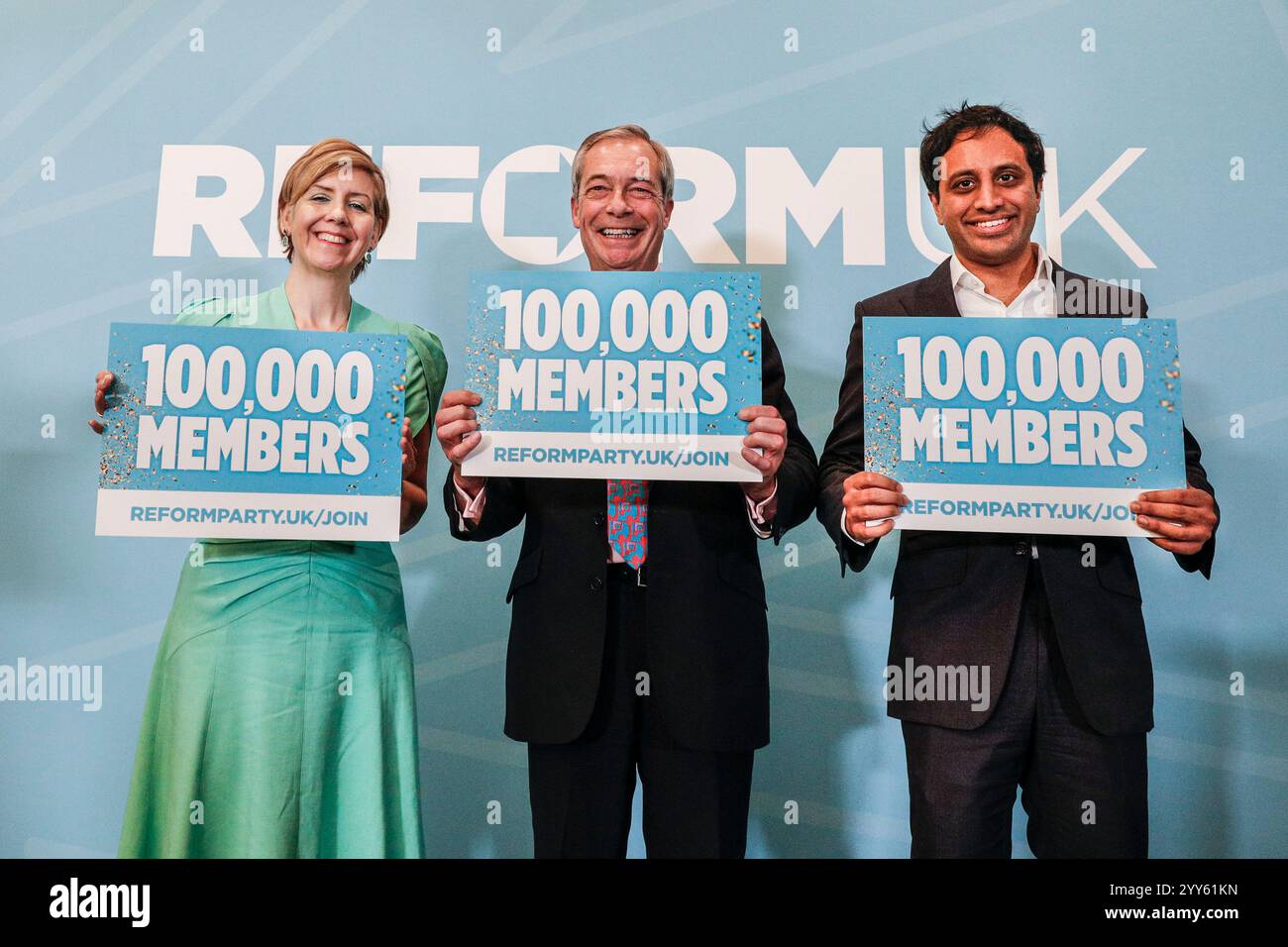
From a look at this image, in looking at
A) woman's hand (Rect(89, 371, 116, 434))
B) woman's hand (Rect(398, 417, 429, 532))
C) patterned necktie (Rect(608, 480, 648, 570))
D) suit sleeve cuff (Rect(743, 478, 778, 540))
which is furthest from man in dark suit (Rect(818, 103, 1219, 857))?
woman's hand (Rect(89, 371, 116, 434))

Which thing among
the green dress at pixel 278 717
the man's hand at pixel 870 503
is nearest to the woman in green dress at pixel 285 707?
the green dress at pixel 278 717

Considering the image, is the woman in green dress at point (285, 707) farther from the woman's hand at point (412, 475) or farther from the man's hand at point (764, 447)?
the man's hand at point (764, 447)

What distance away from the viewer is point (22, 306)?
3268mm

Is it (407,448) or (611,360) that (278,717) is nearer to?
(407,448)

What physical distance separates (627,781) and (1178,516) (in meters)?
1.29

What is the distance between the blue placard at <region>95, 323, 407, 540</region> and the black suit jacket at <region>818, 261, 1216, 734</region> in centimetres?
104

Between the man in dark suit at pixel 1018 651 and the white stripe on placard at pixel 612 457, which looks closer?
the man in dark suit at pixel 1018 651

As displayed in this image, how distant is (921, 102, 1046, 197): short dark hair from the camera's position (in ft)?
8.04

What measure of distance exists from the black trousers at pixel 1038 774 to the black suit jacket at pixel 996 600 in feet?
0.14

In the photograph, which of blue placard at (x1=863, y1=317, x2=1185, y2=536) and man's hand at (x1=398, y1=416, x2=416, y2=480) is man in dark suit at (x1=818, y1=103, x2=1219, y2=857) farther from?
man's hand at (x1=398, y1=416, x2=416, y2=480)

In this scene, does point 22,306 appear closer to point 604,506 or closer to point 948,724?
point 604,506

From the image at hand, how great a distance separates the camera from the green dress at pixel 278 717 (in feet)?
7.54

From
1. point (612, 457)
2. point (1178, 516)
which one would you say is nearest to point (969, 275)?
point (1178, 516)

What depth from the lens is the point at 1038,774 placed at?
2197mm
